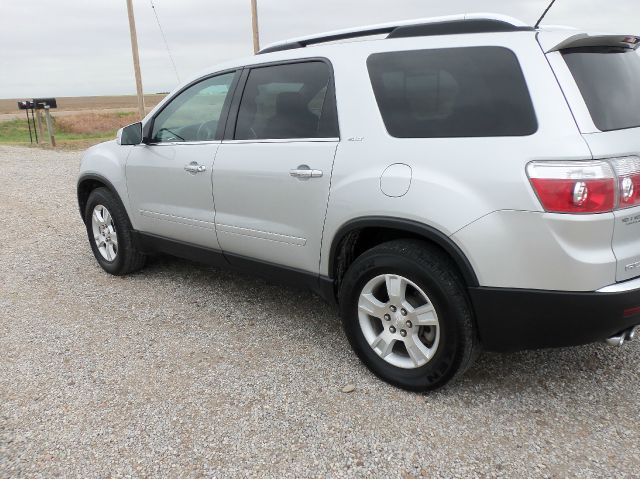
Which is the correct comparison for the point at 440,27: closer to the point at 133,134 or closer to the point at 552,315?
the point at 552,315

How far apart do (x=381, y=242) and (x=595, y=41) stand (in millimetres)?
1444

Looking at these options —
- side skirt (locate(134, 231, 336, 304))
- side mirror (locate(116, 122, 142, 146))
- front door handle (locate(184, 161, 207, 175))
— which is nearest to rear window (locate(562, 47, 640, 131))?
side skirt (locate(134, 231, 336, 304))

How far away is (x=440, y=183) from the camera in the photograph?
8.73 ft

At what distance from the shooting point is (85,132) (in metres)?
31.8

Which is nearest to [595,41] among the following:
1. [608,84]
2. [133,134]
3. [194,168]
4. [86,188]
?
[608,84]

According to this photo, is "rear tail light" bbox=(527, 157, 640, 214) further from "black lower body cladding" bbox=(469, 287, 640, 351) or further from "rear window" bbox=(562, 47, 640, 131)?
"black lower body cladding" bbox=(469, 287, 640, 351)

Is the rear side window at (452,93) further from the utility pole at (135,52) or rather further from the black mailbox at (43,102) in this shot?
the black mailbox at (43,102)

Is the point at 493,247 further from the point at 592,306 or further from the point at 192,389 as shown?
the point at 192,389

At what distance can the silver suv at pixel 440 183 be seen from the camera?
2434mm

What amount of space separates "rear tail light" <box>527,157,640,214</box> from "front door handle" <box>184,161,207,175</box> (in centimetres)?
226

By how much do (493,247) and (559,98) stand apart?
2.31 feet

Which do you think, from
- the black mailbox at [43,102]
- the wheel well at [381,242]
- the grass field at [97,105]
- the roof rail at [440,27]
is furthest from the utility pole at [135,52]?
the grass field at [97,105]

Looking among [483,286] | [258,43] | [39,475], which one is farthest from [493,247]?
[258,43]

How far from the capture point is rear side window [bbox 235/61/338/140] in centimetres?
326
